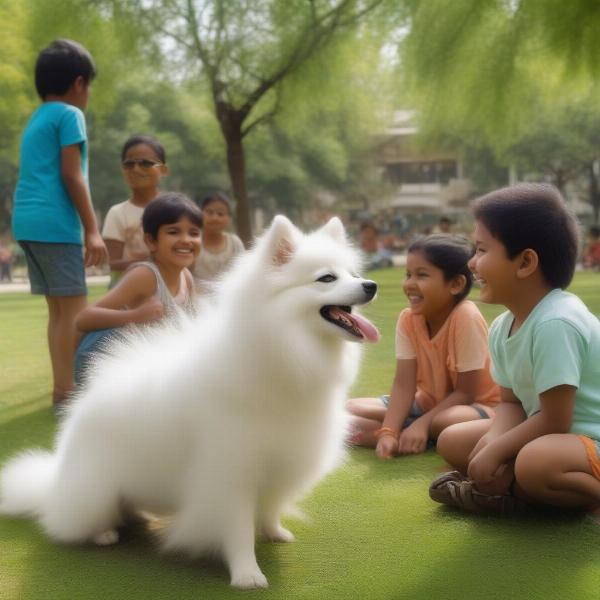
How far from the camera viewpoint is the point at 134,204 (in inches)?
208

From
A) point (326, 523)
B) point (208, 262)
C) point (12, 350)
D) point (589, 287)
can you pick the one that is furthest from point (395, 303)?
point (326, 523)

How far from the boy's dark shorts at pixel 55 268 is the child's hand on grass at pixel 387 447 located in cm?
198

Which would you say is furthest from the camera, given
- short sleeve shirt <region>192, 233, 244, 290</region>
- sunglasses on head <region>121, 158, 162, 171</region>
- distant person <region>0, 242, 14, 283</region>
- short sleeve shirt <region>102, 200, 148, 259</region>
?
distant person <region>0, 242, 14, 283</region>

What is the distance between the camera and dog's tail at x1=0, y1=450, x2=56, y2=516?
296 cm

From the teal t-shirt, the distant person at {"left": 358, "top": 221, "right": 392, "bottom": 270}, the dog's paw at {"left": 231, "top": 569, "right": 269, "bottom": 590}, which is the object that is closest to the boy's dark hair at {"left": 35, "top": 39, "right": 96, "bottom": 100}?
the teal t-shirt

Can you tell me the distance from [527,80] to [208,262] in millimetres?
11875

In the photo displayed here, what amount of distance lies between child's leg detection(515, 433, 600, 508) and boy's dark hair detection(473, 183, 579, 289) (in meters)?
0.52

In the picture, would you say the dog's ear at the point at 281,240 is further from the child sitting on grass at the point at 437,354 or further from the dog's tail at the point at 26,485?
the child sitting on grass at the point at 437,354

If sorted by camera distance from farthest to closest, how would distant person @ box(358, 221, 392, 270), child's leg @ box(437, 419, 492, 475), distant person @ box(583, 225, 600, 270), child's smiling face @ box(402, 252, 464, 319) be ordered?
distant person @ box(358, 221, 392, 270) → distant person @ box(583, 225, 600, 270) → child's smiling face @ box(402, 252, 464, 319) → child's leg @ box(437, 419, 492, 475)

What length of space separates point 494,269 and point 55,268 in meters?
2.77

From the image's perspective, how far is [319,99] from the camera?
1777cm

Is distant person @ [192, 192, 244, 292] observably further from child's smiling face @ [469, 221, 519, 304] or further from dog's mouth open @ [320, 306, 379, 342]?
dog's mouth open @ [320, 306, 379, 342]

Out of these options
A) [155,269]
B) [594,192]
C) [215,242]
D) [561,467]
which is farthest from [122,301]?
[594,192]

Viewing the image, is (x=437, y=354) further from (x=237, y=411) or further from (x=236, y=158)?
(x=236, y=158)
